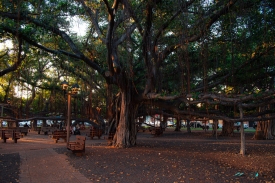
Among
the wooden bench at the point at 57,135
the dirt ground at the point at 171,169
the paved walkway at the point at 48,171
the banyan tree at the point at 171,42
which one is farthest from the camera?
the wooden bench at the point at 57,135

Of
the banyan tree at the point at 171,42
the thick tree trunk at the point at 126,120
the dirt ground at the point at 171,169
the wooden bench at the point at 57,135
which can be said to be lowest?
the dirt ground at the point at 171,169

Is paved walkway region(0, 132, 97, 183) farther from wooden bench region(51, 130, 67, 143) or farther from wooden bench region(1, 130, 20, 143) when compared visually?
wooden bench region(1, 130, 20, 143)

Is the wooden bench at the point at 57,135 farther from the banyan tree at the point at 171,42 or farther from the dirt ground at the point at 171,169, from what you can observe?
the dirt ground at the point at 171,169

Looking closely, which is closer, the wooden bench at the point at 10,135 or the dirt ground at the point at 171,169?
the dirt ground at the point at 171,169

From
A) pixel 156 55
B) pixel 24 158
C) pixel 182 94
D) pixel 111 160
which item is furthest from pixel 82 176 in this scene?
pixel 156 55

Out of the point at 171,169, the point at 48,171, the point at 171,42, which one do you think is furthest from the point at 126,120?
the point at 48,171

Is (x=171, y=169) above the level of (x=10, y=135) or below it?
below


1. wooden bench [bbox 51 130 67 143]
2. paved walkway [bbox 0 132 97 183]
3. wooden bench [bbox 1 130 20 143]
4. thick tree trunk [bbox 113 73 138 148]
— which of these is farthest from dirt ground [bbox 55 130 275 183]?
wooden bench [bbox 1 130 20 143]

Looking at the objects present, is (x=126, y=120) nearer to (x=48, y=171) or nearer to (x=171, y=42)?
(x=171, y=42)

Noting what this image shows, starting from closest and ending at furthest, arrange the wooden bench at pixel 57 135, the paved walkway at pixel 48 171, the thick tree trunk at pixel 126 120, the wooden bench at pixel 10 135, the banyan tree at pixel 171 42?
the paved walkway at pixel 48 171, the banyan tree at pixel 171 42, the thick tree trunk at pixel 126 120, the wooden bench at pixel 10 135, the wooden bench at pixel 57 135

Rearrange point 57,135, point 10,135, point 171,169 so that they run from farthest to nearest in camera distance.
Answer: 1. point 10,135
2. point 57,135
3. point 171,169

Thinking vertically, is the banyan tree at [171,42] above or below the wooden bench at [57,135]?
above

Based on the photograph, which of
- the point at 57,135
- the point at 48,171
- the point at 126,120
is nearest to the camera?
the point at 48,171

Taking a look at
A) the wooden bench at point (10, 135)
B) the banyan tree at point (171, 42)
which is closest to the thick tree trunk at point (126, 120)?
the banyan tree at point (171, 42)
